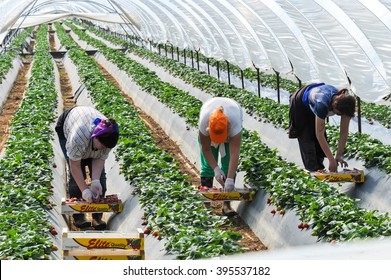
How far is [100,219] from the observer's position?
918 cm

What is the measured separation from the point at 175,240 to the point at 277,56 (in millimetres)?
11148

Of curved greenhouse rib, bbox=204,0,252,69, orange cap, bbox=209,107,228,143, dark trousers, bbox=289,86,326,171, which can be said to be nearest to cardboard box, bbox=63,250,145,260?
orange cap, bbox=209,107,228,143

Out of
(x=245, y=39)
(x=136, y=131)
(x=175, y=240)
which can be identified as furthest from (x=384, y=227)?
(x=245, y=39)

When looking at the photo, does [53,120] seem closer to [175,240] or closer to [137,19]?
[175,240]

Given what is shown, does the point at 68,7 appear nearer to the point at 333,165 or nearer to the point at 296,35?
the point at 296,35

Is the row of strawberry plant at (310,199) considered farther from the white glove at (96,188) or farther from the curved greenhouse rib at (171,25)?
the curved greenhouse rib at (171,25)

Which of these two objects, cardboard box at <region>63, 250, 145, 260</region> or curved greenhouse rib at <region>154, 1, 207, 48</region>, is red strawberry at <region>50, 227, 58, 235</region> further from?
curved greenhouse rib at <region>154, 1, 207, 48</region>

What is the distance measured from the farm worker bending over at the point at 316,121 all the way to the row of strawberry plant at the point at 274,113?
1.87 feet

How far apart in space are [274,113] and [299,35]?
2.64m

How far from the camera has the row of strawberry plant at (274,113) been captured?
9.70m

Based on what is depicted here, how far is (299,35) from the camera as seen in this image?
52.0 feet

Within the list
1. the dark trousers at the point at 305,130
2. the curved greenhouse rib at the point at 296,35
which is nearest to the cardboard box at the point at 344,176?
the dark trousers at the point at 305,130

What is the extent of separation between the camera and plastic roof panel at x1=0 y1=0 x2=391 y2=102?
40.1 ft

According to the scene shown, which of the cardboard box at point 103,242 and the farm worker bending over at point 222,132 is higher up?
the farm worker bending over at point 222,132
